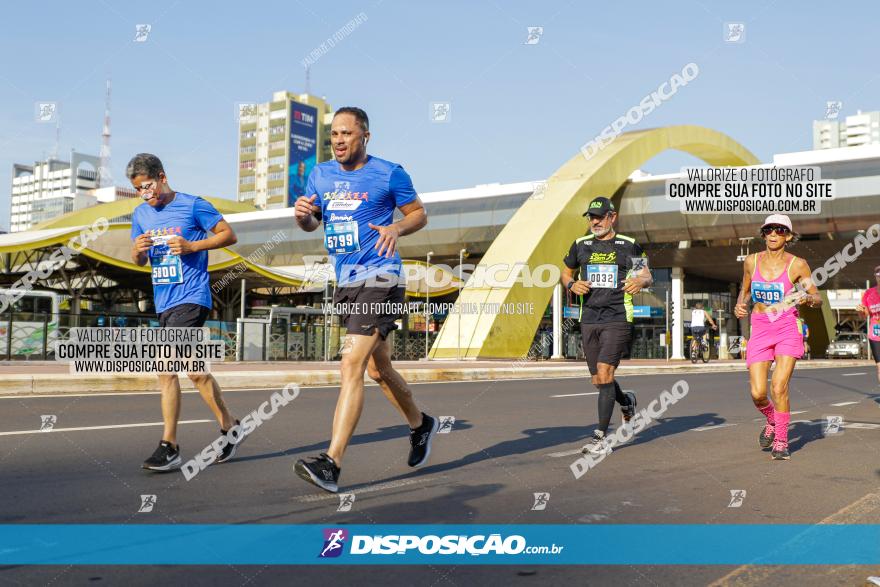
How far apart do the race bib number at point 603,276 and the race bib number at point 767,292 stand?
1.17m

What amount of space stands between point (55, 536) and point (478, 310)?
28.7 meters

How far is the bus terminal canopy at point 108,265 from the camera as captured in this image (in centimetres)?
2525

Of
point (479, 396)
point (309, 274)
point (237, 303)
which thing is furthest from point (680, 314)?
point (479, 396)

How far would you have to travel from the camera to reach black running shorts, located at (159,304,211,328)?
536 cm

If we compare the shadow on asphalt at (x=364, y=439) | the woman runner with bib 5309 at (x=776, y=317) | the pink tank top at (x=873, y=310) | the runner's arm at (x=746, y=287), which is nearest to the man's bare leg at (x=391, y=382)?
the shadow on asphalt at (x=364, y=439)

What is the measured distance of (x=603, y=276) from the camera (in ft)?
21.9

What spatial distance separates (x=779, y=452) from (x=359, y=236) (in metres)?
3.60

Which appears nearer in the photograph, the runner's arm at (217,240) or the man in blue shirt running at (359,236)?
the man in blue shirt running at (359,236)

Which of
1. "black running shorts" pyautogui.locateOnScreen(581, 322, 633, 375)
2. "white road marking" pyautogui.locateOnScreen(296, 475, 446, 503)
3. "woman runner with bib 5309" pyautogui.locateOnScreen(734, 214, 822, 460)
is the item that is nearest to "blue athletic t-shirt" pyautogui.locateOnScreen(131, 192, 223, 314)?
"white road marking" pyautogui.locateOnScreen(296, 475, 446, 503)

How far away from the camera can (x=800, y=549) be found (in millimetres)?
3434

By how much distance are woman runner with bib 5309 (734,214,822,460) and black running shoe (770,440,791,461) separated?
0.02 meters

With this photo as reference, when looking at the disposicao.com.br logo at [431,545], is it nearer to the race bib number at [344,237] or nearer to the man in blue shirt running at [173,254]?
the race bib number at [344,237]

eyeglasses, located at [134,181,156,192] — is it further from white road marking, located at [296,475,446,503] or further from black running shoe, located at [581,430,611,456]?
black running shoe, located at [581,430,611,456]

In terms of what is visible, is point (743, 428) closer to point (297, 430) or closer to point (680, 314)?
point (297, 430)
